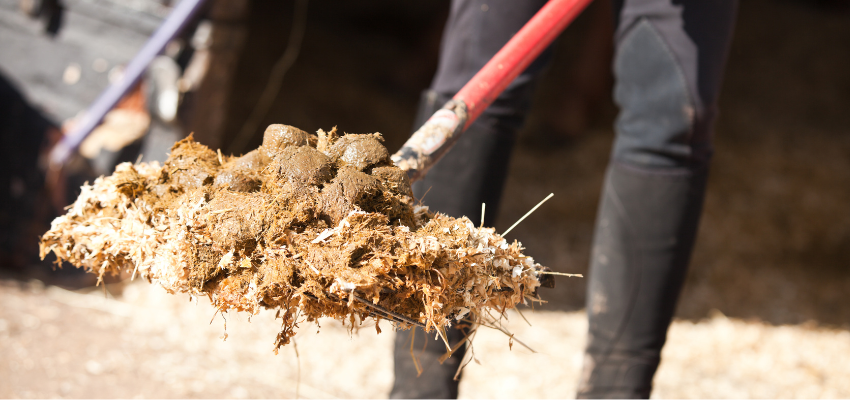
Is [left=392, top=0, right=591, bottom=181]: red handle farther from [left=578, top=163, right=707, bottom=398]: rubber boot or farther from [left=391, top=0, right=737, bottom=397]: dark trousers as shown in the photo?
→ [left=578, top=163, right=707, bottom=398]: rubber boot

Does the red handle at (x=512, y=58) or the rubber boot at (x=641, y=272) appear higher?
the red handle at (x=512, y=58)

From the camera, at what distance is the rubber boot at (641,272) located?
47.0 inches

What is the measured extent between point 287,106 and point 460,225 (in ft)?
8.62

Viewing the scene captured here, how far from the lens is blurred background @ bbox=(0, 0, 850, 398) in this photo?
171cm

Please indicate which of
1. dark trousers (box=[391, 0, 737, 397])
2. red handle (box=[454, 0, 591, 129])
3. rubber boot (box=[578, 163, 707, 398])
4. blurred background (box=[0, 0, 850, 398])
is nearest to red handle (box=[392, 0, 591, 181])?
red handle (box=[454, 0, 591, 129])

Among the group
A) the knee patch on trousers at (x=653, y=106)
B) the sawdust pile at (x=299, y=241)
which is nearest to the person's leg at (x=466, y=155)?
the knee patch on trousers at (x=653, y=106)

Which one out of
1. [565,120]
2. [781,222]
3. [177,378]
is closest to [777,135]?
[781,222]

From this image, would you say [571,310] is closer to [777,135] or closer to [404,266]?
[404,266]

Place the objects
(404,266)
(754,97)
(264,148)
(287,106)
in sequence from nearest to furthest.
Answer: (404,266)
(264,148)
(287,106)
(754,97)

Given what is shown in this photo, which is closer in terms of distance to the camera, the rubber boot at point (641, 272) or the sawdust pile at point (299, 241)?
the sawdust pile at point (299, 241)

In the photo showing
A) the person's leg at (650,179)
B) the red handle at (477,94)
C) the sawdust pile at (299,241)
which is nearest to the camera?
the sawdust pile at (299,241)

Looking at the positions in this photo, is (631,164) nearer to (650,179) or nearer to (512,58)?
(650,179)

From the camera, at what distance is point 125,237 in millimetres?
804

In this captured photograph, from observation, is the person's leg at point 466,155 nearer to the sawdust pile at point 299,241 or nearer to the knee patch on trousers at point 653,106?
the knee patch on trousers at point 653,106
